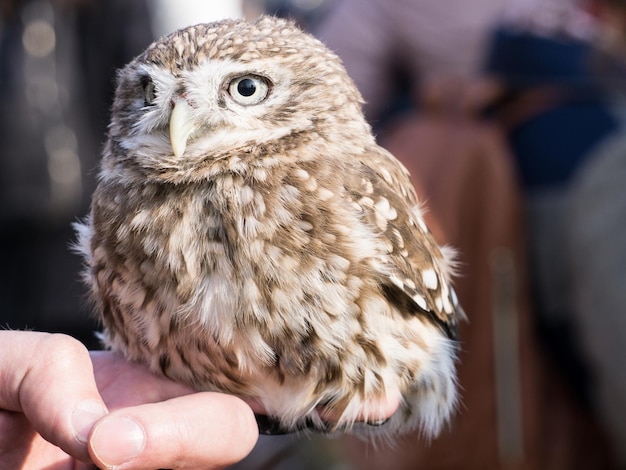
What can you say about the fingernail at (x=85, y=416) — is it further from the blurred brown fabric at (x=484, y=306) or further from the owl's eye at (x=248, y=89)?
the blurred brown fabric at (x=484, y=306)

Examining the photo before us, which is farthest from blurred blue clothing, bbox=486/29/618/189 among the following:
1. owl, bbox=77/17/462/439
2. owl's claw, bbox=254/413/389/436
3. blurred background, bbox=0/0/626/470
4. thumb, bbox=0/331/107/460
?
thumb, bbox=0/331/107/460

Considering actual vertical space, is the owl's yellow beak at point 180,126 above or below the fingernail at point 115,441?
above

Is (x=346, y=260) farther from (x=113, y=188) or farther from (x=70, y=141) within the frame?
(x=70, y=141)

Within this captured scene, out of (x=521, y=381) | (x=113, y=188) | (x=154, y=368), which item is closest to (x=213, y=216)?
(x=113, y=188)

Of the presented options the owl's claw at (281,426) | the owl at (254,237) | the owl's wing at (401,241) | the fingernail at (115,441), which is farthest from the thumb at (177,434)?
the owl's wing at (401,241)

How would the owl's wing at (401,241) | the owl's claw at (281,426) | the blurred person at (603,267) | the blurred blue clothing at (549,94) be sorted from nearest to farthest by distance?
1. the owl's wing at (401,241)
2. the owl's claw at (281,426)
3. the blurred person at (603,267)
4. the blurred blue clothing at (549,94)
